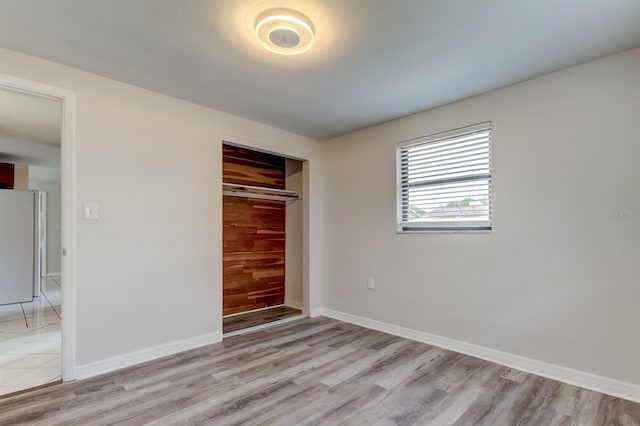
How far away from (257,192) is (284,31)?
2.54 metres

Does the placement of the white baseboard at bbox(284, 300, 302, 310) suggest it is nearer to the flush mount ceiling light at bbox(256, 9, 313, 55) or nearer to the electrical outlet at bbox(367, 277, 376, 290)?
the electrical outlet at bbox(367, 277, 376, 290)

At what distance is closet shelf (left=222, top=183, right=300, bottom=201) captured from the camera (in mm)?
3840

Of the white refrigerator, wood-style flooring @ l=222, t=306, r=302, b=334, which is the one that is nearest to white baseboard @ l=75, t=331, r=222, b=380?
wood-style flooring @ l=222, t=306, r=302, b=334

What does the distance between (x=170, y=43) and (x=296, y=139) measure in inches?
80.8

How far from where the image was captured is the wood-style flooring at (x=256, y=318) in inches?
142

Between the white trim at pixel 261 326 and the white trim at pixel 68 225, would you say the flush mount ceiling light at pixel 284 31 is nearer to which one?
the white trim at pixel 68 225

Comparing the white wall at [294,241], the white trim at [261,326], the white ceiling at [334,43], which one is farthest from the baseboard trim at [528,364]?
the white ceiling at [334,43]

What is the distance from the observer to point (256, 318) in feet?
12.9

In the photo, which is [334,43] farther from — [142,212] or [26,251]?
[26,251]

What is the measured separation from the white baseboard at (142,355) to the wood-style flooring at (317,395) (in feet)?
0.26

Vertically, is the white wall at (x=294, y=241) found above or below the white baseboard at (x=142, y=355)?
above

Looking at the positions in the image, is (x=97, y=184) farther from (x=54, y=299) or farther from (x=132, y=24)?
(x=54, y=299)

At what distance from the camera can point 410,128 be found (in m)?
3.32

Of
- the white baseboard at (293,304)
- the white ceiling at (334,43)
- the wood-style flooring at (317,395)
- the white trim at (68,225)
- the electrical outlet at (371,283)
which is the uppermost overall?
the white ceiling at (334,43)
